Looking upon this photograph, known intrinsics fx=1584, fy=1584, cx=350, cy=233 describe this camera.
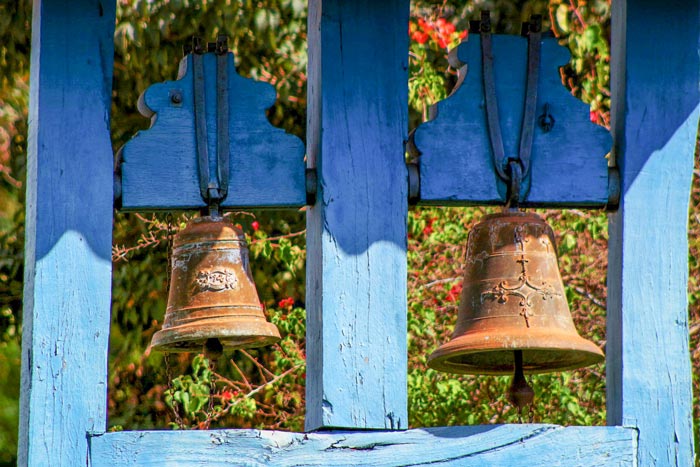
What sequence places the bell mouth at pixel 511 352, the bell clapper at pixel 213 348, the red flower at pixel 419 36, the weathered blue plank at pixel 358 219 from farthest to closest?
the red flower at pixel 419 36 → the bell clapper at pixel 213 348 → the bell mouth at pixel 511 352 → the weathered blue plank at pixel 358 219

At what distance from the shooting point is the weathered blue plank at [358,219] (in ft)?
10.9

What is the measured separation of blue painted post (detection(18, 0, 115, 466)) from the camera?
3.23 metres

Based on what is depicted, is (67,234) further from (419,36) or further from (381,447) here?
(419,36)

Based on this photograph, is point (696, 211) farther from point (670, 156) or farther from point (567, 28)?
point (670, 156)

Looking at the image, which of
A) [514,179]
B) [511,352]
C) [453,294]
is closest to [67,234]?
[514,179]

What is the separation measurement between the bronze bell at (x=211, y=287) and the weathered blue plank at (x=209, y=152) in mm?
90

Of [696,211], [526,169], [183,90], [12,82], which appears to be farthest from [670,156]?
[12,82]

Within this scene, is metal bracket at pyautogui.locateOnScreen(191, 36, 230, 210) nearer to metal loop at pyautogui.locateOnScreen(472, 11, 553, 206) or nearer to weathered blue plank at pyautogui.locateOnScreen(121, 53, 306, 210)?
weathered blue plank at pyautogui.locateOnScreen(121, 53, 306, 210)

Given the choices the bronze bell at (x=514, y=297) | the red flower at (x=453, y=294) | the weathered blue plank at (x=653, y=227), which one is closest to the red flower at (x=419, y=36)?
the red flower at (x=453, y=294)

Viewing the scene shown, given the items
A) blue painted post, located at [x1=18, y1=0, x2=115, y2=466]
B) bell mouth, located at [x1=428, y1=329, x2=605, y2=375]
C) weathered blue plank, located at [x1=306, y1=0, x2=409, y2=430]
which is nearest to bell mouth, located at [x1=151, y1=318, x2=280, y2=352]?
weathered blue plank, located at [x1=306, y1=0, x2=409, y2=430]

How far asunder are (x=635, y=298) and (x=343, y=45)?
0.85m

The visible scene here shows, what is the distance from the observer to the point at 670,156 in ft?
11.6

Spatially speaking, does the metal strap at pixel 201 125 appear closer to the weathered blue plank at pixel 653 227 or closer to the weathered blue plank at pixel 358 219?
the weathered blue plank at pixel 358 219

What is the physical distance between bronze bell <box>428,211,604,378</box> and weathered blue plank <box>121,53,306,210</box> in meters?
0.44
